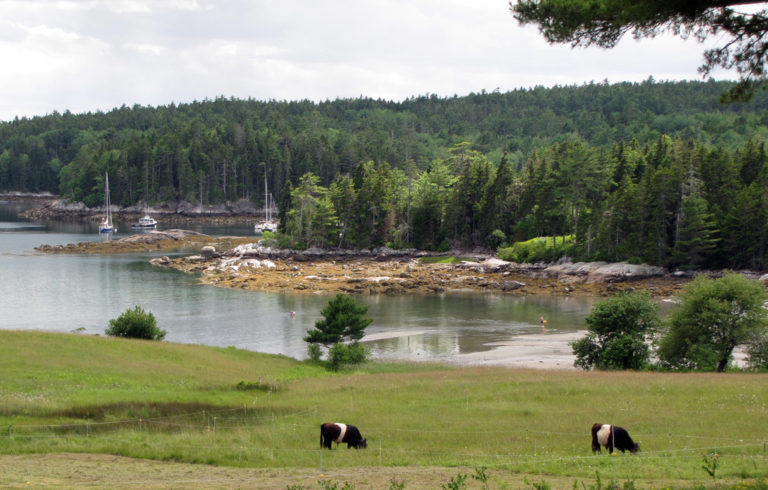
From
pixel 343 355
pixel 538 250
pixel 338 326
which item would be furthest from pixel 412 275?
pixel 343 355

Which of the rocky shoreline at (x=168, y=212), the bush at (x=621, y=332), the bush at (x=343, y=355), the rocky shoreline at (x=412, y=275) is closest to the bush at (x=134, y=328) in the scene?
the bush at (x=343, y=355)

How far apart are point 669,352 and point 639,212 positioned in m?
50.6

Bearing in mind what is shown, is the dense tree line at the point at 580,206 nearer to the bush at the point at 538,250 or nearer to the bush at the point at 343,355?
the bush at the point at 538,250

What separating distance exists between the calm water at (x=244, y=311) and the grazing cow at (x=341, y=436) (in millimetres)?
26506

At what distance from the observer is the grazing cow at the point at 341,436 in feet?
73.4

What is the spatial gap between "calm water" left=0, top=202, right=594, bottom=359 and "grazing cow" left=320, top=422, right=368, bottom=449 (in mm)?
26506

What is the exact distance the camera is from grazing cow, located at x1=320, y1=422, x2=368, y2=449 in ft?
73.4

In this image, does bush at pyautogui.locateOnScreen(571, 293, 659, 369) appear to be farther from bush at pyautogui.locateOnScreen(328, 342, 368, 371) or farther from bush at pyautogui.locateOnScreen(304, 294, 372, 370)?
bush at pyautogui.locateOnScreen(304, 294, 372, 370)

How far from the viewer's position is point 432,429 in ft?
78.9

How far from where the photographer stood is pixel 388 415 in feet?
87.0

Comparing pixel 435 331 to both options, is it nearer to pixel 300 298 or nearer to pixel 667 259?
pixel 300 298

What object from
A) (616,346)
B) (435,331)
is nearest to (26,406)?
(616,346)

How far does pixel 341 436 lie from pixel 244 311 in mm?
46143

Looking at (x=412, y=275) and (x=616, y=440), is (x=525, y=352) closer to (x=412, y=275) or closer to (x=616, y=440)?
(x=616, y=440)
